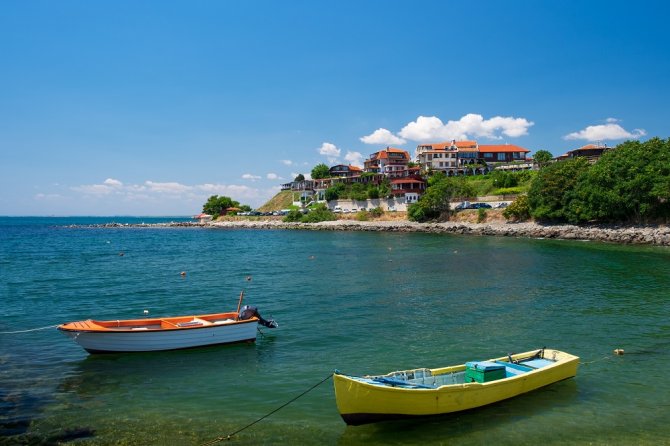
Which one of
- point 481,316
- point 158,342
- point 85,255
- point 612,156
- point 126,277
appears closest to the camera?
point 158,342

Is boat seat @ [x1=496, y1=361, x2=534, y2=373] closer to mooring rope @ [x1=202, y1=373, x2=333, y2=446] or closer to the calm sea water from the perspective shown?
the calm sea water

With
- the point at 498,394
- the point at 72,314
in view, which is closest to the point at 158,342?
the point at 72,314

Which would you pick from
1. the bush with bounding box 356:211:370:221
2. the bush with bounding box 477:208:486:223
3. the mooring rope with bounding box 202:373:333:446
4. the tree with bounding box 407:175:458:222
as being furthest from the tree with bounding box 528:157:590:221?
the mooring rope with bounding box 202:373:333:446

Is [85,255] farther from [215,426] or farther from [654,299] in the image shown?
[654,299]

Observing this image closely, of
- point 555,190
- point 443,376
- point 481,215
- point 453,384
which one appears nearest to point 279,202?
point 481,215

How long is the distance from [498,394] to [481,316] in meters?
11.8

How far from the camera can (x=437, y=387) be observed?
1298 cm

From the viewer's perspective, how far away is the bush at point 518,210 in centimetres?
8650

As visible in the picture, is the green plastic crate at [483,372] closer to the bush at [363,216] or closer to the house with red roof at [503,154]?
the bush at [363,216]

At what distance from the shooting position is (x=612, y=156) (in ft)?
242

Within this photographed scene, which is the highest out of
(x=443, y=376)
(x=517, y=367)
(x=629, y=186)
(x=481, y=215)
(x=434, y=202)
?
(x=629, y=186)

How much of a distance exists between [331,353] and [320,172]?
15747cm

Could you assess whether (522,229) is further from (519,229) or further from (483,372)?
(483,372)

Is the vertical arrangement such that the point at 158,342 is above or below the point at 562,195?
below
